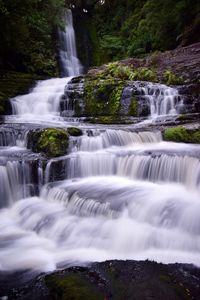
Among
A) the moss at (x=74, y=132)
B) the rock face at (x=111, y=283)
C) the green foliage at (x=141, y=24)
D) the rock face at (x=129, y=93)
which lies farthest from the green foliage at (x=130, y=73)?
the rock face at (x=111, y=283)

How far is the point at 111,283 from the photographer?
391 cm

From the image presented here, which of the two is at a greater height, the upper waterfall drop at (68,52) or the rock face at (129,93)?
the upper waterfall drop at (68,52)

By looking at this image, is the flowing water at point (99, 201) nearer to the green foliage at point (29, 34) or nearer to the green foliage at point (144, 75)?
the green foliage at point (144, 75)

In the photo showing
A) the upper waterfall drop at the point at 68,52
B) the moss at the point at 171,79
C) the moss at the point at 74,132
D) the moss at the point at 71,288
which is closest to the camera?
the moss at the point at 71,288

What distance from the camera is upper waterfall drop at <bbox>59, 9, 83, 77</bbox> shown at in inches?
866

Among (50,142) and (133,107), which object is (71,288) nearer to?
(50,142)

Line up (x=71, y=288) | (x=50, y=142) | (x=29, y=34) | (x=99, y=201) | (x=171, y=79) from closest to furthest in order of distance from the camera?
(x=71, y=288) → (x=99, y=201) → (x=50, y=142) → (x=171, y=79) → (x=29, y=34)

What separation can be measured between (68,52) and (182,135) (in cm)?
1625

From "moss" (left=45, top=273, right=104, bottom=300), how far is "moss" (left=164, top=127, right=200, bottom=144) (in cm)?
538

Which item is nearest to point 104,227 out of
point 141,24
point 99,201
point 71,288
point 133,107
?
point 99,201

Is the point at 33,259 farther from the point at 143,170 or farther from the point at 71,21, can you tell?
the point at 71,21

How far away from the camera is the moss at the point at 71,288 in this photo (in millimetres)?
3592

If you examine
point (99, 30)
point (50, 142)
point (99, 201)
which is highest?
point (99, 30)

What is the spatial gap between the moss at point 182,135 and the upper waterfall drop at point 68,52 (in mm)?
13677
